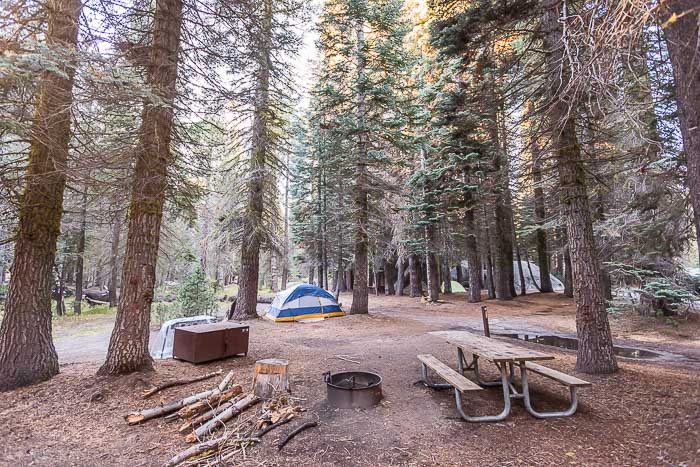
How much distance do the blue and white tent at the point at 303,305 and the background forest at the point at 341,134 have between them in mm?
945

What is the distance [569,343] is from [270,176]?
32.6 ft

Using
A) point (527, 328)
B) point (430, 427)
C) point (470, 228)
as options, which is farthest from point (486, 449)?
point (470, 228)

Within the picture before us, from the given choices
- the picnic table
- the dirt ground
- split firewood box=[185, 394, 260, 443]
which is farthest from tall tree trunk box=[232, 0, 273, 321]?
the picnic table

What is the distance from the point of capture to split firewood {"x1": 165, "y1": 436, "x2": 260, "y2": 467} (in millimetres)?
3254

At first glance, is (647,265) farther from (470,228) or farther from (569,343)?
(470,228)

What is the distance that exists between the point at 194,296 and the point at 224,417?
9.09 meters

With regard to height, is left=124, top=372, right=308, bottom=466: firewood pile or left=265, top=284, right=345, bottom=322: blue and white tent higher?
left=265, top=284, right=345, bottom=322: blue and white tent

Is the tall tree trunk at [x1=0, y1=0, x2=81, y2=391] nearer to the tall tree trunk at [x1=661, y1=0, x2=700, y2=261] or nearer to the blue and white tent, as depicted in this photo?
the blue and white tent

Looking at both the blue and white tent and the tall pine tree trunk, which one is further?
the tall pine tree trunk

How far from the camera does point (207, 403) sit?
14.5ft

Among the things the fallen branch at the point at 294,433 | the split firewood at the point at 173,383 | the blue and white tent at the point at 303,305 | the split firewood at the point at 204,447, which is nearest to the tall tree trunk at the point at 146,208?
the split firewood at the point at 173,383

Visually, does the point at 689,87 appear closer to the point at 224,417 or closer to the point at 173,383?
the point at 224,417

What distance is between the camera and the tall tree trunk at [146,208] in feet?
17.7

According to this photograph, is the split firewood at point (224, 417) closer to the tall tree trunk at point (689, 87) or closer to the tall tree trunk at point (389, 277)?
the tall tree trunk at point (689, 87)
